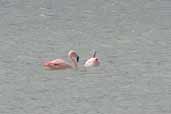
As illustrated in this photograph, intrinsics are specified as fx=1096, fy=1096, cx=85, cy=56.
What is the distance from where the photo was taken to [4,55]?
1503 cm

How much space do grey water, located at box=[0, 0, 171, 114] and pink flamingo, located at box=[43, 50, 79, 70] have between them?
77 millimetres

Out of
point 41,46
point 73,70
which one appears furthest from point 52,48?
point 73,70

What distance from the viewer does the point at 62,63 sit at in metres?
14.4

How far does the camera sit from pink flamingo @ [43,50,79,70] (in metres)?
14.2

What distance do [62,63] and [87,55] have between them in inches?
32.2

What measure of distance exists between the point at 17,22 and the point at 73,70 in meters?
3.82

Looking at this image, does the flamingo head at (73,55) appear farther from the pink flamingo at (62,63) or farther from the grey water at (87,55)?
the grey water at (87,55)

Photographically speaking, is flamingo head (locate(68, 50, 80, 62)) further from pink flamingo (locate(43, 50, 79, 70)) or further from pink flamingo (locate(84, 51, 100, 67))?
pink flamingo (locate(84, 51, 100, 67))

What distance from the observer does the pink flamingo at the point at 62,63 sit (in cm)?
1421

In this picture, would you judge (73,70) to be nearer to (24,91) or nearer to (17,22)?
(24,91)

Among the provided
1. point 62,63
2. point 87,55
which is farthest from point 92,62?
point 87,55

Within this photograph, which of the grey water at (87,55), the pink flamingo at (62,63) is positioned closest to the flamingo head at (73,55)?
the pink flamingo at (62,63)

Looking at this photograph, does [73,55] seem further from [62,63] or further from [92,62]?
[92,62]

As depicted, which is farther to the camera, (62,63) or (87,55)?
Result: (87,55)
